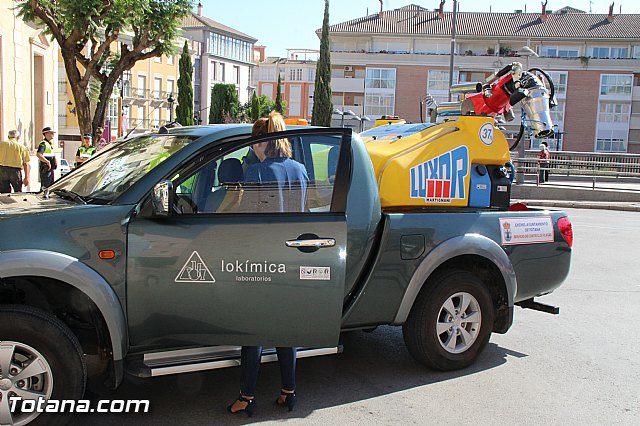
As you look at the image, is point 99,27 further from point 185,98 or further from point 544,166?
point 185,98

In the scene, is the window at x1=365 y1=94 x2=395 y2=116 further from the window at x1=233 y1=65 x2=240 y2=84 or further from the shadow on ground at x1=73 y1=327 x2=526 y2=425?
the shadow on ground at x1=73 y1=327 x2=526 y2=425

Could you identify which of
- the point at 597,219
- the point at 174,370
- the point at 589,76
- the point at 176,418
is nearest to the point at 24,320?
the point at 174,370

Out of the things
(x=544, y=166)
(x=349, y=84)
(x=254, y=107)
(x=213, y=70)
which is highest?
(x=213, y=70)

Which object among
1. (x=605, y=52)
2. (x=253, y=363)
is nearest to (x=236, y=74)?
(x=605, y=52)

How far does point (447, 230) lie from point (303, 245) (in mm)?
1304

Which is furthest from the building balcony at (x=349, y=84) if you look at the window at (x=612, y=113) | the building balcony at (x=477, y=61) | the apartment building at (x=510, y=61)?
the window at (x=612, y=113)

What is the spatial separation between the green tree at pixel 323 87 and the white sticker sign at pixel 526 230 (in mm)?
47769

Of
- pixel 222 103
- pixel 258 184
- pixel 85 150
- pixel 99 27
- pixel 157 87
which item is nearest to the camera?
pixel 258 184

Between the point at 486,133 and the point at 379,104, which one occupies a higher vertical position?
the point at 379,104

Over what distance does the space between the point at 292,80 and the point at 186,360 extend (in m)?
99.9

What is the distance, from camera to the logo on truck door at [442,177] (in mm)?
5207

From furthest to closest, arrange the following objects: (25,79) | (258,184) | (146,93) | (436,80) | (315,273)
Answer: (146,93) < (436,80) < (25,79) < (258,184) < (315,273)

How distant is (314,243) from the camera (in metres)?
4.12

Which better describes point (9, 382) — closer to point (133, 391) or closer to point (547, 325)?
point (133, 391)
